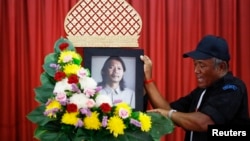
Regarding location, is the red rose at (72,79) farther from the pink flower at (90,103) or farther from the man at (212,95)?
the man at (212,95)

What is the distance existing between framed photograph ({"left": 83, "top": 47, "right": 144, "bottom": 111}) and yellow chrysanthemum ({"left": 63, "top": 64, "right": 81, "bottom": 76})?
216 millimetres

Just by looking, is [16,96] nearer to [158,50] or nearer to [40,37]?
[40,37]

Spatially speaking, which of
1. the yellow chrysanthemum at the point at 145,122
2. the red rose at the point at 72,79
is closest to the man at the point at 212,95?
the yellow chrysanthemum at the point at 145,122

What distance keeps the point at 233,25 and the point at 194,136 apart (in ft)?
3.61

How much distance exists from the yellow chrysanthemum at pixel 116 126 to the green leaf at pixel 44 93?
29 centimetres

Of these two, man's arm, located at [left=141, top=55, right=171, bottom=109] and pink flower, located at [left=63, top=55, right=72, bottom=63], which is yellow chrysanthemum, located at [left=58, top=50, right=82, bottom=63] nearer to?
pink flower, located at [left=63, top=55, right=72, bottom=63]

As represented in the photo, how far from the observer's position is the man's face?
178 centimetres

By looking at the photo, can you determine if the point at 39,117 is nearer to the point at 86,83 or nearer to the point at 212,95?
the point at 86,83

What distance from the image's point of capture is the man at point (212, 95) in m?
1.67

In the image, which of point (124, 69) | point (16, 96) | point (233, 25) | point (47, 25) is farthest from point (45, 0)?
point (233, 25)

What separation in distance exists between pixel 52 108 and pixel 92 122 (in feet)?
0.53

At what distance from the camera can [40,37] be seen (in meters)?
2.56

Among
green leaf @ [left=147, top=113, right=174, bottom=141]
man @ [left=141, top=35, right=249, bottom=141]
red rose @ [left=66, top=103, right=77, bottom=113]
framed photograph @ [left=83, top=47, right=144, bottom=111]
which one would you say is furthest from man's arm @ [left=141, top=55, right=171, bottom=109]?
red rose @ [left=66, top=103, right=77, bottom=113]

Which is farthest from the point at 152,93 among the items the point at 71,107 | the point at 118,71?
the point at 71,107
